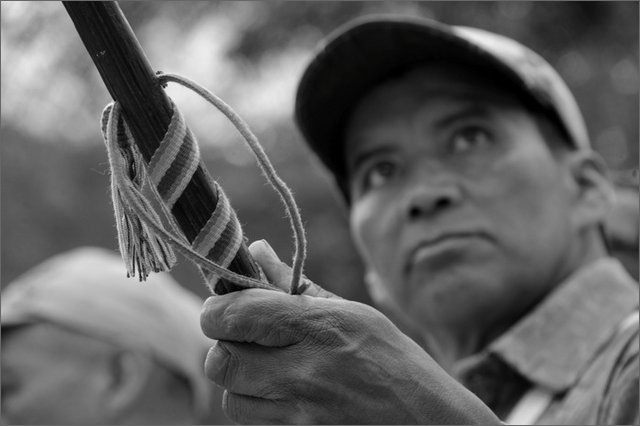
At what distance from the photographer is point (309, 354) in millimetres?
908

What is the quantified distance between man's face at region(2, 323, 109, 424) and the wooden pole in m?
1.56

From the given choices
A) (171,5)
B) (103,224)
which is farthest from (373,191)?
(103,224)

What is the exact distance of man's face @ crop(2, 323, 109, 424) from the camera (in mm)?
2357

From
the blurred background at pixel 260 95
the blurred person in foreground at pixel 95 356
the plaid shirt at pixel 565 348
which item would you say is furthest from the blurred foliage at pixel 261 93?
the plaid shirt at pixel 565 348

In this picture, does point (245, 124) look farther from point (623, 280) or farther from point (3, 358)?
point (3, 358)

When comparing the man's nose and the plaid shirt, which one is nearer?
the plaid shirt

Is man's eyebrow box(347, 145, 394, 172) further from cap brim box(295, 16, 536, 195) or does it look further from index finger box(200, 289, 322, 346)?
index finger box(200, 289, 322, 346)

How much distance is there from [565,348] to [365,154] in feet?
1.89

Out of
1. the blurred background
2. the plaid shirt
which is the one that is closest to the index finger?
the plaid shirt

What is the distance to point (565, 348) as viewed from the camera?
1540mm

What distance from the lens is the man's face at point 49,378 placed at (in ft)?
7.73

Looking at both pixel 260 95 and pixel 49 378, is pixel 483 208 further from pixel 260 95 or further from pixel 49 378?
pixel 260 95

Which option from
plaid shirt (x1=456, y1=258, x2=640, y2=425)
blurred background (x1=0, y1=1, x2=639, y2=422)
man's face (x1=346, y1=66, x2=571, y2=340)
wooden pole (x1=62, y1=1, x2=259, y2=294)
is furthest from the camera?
blurred background (x1=0, y1=1, x2=639, y2=422)

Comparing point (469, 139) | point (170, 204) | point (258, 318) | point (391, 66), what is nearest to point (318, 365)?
point (258, 318)
